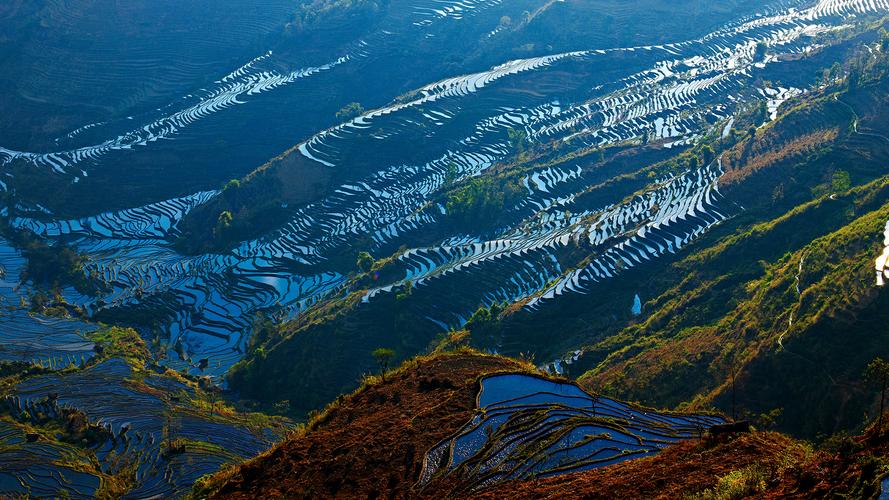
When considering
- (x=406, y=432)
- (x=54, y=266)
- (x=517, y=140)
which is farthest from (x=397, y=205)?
(x=406, y=432)

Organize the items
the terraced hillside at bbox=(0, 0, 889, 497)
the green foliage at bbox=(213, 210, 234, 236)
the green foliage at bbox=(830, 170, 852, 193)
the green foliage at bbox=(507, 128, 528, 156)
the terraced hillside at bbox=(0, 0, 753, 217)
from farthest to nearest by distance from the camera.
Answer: the terraced hillside at bbox=(0, 0, 753, 217) → the green foliage at bbox=(507, 128, 528, 156) → the green foliage at bbox=(213, 210, 234, 236) → the green foliage at bbox=(830, 170, 852, 193) → the terraced hillside at bbox=(0, 0, 889, 497)

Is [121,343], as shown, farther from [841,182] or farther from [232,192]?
[841,182]

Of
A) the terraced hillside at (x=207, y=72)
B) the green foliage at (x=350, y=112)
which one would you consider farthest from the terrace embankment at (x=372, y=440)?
the green foliage at (x=350, y=112)

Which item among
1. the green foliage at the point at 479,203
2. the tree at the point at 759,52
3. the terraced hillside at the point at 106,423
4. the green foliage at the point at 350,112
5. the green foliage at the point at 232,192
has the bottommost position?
the terraced hillside at the point at 106,423

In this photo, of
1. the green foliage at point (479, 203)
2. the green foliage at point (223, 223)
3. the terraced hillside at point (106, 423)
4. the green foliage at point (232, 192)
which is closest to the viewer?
the terraced hillside at point (106, 423)

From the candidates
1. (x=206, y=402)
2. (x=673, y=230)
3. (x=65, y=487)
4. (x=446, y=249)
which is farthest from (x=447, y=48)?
(x=65, y=487)

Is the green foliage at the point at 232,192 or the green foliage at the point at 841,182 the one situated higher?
the green foliage at the point at 232,192

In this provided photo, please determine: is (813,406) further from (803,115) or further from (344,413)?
(803,115)

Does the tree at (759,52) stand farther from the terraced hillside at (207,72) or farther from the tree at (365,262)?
the tree at (365,262)

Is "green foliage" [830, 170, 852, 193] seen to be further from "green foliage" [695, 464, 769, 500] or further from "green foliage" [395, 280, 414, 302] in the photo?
"green foliage" [695, 464, 769, 500]

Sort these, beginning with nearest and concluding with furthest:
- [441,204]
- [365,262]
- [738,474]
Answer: [738,474] → [365,262] → [441,204]

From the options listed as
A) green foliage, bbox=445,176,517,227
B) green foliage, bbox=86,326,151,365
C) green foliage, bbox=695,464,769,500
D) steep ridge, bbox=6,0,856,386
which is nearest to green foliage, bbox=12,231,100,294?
steep ridge, bbox=6,0,856,386
